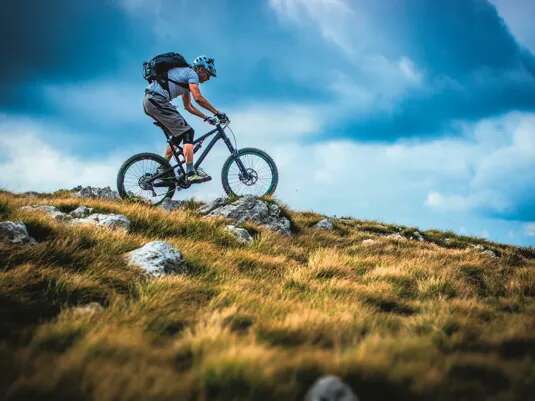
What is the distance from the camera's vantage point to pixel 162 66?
9.02 metres

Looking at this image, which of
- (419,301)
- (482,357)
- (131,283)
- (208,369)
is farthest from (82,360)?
(419,301)

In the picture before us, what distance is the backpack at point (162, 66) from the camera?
8.98m

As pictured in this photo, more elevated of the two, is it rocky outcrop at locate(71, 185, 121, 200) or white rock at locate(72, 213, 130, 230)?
rocky outcrop at locate(71, 185, 121, 200)

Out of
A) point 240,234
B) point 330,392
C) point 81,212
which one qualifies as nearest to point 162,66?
point 81,212

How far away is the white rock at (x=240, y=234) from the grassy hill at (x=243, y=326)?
626mm

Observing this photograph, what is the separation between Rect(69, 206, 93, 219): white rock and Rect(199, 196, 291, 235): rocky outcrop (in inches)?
103

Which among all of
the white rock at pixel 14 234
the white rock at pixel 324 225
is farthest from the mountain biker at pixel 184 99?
the white rock at pixel 14 234

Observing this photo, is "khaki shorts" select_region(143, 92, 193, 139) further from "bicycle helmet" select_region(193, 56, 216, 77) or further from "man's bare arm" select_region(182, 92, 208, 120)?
"bicycle helmet" select_region(193, 56, 216, 77)

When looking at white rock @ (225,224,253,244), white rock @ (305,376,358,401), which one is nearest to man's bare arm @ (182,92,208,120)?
white rock @ (225,224,253,244)

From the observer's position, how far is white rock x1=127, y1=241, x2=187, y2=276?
16.4ft

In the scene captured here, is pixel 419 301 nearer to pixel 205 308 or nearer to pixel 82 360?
pixel 205 308

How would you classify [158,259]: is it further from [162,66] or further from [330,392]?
[162,66]

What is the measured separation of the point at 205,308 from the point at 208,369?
5.00ft

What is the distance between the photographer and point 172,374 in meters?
2.46
